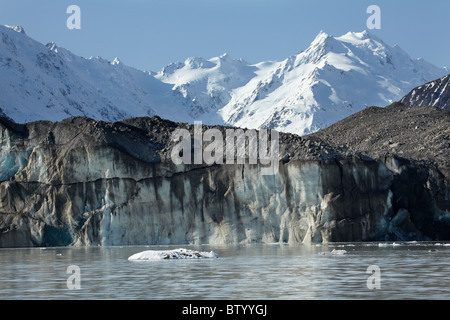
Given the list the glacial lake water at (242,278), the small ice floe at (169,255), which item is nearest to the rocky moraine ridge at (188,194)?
the small ice floe at (169,255)

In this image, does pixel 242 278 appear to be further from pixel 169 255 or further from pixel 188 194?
pixel 188 194

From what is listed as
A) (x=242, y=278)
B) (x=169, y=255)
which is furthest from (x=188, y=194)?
(x=242, y=278)

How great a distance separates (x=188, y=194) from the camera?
8800cm

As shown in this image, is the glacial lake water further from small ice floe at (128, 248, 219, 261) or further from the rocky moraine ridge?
the rocky moraine ridge

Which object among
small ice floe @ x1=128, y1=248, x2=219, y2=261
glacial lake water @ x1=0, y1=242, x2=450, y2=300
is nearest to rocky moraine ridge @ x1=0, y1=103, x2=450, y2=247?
small ice floe @ x1=128, y1=248, x2=219, y2=261

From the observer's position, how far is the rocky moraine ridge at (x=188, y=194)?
274ft

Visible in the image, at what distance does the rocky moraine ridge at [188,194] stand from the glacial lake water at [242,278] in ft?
86.1

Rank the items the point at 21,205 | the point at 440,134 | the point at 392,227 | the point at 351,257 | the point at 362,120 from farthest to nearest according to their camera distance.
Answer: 1. the point at 362,120
2. the point at 440,134
3. the point at 21,205
4. the point at 392,227
5. the point at 351,257

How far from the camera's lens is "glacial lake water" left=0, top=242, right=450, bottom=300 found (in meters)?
33.9

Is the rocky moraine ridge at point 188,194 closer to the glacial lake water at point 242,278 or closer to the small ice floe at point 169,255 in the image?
the small ice floe at point 169,255
